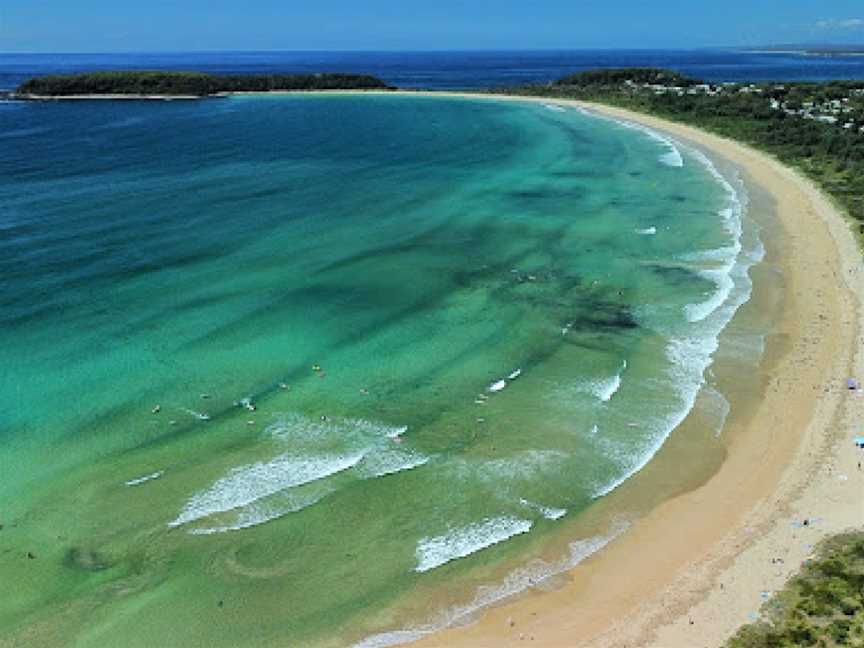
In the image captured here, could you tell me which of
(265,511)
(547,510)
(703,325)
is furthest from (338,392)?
(703,325)

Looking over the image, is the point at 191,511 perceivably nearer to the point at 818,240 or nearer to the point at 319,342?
the point at 319,342

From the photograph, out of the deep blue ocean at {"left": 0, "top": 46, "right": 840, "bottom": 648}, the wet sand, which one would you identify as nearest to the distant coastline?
the deep blue ocean at {"left": 0, "top": 46, "right": 840, "bottom": 648}

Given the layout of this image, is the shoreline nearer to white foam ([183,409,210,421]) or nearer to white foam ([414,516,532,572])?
white foam ([414,516,532,572])

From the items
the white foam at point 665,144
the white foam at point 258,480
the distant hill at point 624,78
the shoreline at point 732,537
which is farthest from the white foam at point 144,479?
the distant hill at point 624,78

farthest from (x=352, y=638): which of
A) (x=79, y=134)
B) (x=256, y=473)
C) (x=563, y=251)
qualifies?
(x=79, y=134)

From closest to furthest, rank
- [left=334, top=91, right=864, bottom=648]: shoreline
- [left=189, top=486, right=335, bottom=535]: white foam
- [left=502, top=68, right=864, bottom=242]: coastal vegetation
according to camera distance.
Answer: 1. [left=334, top=91, right=864, bottom=648]: shoreline
2. [left=189, top=486, right=335, bottom=535]: white foam
3. [left=502, top=68, right=864, bottom=242]: coastal vegetation
